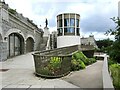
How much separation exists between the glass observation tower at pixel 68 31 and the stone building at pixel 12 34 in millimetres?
3574

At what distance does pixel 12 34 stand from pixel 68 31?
10.5 m

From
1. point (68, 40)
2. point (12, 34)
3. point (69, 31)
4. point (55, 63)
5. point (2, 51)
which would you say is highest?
point (69, 31)

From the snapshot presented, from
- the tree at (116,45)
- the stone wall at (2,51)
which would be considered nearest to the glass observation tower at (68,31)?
the stone wall at (2,51)

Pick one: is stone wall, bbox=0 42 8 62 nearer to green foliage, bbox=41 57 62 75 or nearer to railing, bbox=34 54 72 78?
railing, bbox=34 54 72 78

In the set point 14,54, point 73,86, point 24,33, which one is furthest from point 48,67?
point 24,33

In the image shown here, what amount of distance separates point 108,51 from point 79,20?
964 inches

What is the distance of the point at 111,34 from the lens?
545 centimetres

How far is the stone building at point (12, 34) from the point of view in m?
15.5

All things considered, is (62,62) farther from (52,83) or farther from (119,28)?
(119,28)

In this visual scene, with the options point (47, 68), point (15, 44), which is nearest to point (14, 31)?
point (15, 44)

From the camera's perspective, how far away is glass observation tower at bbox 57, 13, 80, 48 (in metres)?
28.6

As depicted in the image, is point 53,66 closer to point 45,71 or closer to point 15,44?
point 45,71

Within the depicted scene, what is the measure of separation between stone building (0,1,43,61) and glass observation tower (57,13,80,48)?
141 inches

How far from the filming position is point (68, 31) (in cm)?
2895
